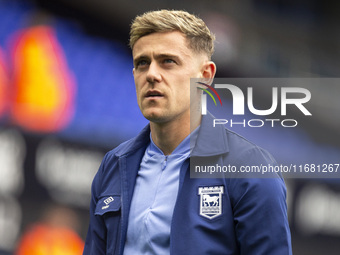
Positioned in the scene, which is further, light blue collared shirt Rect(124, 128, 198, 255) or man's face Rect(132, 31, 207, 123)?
man's face Rect(132, 31, 207, 123)

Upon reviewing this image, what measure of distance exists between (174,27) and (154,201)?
2.31 feet

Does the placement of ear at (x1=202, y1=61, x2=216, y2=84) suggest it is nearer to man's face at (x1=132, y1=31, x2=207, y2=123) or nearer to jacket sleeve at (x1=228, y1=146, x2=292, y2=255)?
man's face at (x1=132, y1=31, x2=207, y2=123)

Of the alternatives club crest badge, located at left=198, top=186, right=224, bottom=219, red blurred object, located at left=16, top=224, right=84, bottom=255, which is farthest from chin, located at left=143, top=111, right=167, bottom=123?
red blurred object, located at left=16, top=224, right=84, bottom=255

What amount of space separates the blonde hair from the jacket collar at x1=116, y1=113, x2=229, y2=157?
31 cm

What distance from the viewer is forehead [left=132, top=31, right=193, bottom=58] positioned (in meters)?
2.33

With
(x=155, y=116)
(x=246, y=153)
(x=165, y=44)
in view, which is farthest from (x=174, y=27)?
(x=246, y=153)

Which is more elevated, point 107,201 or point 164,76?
point 164,76

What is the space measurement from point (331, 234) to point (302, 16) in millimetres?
4201

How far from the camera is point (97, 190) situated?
2482mm

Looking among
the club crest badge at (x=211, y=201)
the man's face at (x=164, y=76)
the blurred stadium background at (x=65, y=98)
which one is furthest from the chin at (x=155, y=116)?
the blurred stadium background at (x=65, y=98)

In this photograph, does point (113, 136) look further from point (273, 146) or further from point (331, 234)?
point (331, 234)

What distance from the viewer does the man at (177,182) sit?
205 centimetres

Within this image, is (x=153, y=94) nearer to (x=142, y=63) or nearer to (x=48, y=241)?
(x=142, y=63)

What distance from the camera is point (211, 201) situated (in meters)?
2.09
